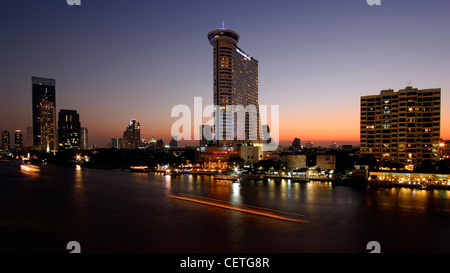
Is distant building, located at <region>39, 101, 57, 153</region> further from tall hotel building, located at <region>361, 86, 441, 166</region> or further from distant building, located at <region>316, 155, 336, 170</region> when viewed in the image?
tall hotel building, located at <region>361, 86, 441, 166</region>

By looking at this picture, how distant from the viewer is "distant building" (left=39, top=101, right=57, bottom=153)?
237 feet

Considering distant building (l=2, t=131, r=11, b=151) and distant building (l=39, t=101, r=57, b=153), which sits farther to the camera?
distant building (l=2, t=131, r=11, b=151)

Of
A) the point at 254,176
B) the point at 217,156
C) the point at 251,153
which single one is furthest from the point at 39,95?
the point at 254,176

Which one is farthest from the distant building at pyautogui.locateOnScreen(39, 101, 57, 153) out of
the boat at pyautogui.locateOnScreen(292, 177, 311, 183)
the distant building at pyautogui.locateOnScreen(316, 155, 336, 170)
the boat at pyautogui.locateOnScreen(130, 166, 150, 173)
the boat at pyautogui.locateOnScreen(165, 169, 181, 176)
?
the distant building at pyautogui.locateOnScreen(316, 155, 336, 170)

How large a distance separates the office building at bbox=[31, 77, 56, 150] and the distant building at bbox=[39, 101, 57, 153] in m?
2.07

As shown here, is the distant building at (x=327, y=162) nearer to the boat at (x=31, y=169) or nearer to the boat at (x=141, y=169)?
the boat at (x=141, y=169)

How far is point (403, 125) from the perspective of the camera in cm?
2295

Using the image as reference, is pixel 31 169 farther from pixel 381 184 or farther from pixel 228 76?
pixel 381 184

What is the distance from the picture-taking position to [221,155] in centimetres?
2889

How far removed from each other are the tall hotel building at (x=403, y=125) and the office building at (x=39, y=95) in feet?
285

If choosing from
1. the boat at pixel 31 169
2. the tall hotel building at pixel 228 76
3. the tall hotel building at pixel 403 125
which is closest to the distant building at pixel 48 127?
the boat at pixel 31 169

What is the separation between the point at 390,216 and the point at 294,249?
227 inches

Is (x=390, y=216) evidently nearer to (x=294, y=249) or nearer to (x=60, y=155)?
(x=294, y=249)

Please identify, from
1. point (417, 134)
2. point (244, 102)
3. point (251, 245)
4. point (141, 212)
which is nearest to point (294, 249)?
point (251, 245)
